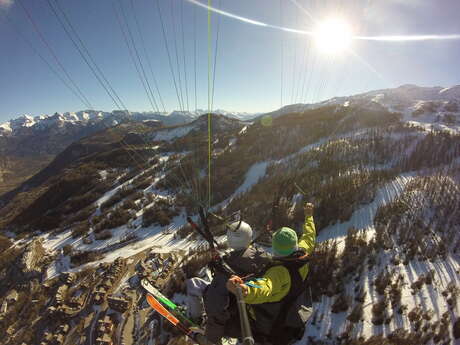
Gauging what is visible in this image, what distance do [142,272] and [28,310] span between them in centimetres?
377

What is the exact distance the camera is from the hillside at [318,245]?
4539 millimetres

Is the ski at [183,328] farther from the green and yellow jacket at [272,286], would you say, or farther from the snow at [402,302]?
the snow at [402,302]

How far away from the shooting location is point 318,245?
660cm

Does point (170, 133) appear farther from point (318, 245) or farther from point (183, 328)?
point (183, 328)

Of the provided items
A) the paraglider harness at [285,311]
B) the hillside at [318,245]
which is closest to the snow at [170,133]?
the hillside at [318,245]

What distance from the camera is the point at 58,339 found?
5.29 metres

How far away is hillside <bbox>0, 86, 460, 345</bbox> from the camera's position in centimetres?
454

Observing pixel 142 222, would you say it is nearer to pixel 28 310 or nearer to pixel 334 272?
pixel 28 310

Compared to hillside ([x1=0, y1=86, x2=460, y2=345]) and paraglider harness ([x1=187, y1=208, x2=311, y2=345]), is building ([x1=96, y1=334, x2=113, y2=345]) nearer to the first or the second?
hillside ([x1=0, y1=86, x2=460, y2=345])

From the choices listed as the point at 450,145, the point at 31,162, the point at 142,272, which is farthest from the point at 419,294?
the point at 31,162

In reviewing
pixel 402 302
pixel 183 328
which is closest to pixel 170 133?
pixel 183 328

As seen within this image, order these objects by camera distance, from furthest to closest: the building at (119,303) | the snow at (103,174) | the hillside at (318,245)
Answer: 1. the snow at (103,174)
2. the building at (119,303)
3. the hillside at (318,245)

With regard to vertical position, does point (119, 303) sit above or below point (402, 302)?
below

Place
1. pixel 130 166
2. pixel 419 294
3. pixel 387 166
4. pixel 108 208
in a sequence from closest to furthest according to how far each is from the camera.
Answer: pixel 419 294 < pixel 387 166 < pixel 108 208 < pixel 130 166
